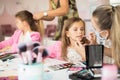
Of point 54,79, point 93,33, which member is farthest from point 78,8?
point 54,79

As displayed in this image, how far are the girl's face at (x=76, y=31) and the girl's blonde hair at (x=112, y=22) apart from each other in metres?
0.10

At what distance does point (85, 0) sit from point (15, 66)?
534 millimetres

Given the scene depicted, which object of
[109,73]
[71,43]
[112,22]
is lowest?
[109,73]

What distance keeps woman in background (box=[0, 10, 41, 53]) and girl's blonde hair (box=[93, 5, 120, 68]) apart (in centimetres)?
36

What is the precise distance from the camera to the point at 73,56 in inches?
52.2

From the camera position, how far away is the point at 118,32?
1273mm

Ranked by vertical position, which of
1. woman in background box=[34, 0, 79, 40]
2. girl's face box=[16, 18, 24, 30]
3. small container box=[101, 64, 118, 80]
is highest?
woman in background box=[34, 0, 79, 40]

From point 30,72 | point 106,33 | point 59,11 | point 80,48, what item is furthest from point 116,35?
point 30,72

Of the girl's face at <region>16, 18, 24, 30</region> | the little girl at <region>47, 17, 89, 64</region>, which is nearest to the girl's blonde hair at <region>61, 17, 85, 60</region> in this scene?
the little girl at <region>47, 17, 89, 64</region>

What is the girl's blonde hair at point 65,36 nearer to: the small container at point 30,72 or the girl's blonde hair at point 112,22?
the girl's blonde hair at point 112,22

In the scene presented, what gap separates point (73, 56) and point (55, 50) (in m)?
0.11

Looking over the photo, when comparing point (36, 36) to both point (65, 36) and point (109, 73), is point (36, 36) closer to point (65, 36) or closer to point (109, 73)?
point (65, 36)

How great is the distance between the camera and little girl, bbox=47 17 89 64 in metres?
1.31

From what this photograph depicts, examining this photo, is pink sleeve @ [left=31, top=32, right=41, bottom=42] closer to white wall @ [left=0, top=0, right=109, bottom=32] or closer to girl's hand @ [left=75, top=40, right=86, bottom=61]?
white wall @ [left=0, top=0, right=109, bottom=32]
